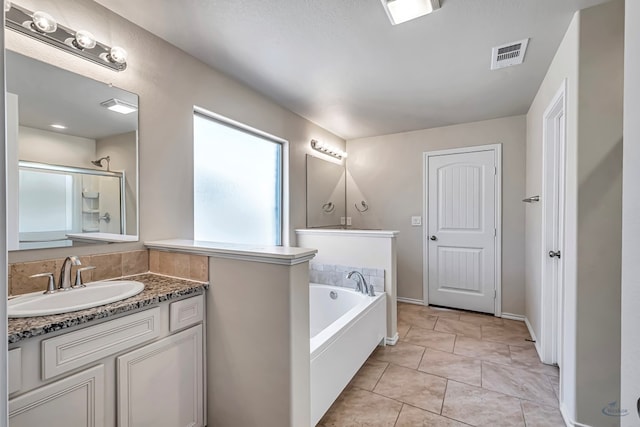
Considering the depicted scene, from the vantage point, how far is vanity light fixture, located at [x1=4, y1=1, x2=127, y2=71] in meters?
1.28

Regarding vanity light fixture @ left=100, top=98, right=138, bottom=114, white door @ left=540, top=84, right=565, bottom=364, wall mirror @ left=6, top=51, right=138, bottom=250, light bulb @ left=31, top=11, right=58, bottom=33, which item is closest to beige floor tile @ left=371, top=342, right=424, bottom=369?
white door @ left=540, top=84, right=565, bottom=364

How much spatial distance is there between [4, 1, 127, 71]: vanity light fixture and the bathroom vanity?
1196 millimetres

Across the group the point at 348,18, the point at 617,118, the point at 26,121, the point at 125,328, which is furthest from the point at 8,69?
the point at 617,118

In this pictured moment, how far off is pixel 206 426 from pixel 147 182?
1.41m

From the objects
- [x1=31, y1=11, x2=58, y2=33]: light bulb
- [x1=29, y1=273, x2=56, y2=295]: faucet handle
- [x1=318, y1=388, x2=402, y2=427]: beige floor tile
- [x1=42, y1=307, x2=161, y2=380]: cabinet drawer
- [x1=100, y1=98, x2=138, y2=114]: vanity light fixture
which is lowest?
[x1=318, y1=388, x2=402, y2=427]: beige floor tile

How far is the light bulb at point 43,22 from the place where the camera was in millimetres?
1301

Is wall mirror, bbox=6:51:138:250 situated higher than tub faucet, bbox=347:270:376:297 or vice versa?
wall mirror, bbox=6:51:138:250

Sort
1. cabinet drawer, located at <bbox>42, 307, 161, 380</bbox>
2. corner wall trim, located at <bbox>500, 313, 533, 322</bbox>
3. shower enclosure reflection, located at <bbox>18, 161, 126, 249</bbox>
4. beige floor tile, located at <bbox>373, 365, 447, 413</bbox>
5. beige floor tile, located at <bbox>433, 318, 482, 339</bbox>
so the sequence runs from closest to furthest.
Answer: cabinet drawer, located at <bbox>42, 307, 161, 380</bbox>, shower enclosure reflection, located at <bbox>18, 161, 126, 249</bbox>, beige floor tile, located at <bbox>373, 365, 447, 413</bbox>, beige floor tile, located at <bbox>433, 318, 482, 339</bbox>, corner wall trim, located at <bbox>500, 313, 533, 322</bbox>

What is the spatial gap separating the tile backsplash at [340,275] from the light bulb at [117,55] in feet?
7.16

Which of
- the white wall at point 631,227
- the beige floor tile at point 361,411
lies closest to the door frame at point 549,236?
the beige floor tile at point 361,411

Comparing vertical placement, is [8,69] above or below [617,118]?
above

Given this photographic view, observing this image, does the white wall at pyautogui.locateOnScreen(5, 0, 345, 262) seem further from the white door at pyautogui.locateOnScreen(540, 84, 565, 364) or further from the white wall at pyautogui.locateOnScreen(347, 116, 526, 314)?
the white door at pyautogui.locateOnScreen(540, 84, 565, 364)

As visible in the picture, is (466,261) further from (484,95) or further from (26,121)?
(26,121)

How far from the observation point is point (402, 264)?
390 centimetres
